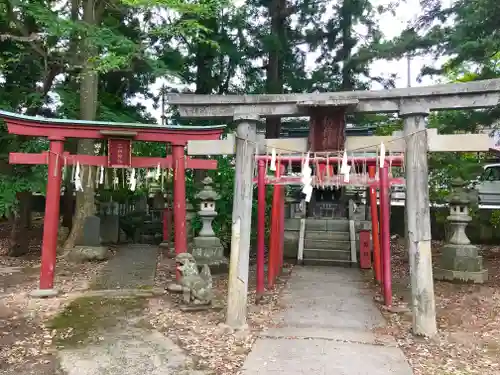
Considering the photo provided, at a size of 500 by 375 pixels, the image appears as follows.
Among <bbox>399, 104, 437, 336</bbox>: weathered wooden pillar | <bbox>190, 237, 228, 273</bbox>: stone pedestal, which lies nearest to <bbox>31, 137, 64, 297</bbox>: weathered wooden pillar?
<bbox>190, 237, 228, 273</bbox>: stone pedestal

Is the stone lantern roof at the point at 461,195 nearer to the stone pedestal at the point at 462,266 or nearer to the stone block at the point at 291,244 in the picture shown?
the stone pedestal at the point at 462,266

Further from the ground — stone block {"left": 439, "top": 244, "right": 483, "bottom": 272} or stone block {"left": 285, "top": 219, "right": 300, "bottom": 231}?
stone block {"left": 285, "top": 219, "right": 300, "bottom": 231}

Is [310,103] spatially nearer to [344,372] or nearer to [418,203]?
[418,203]

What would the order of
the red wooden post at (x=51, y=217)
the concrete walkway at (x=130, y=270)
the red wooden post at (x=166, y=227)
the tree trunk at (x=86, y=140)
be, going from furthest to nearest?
the red wooden post at (x=166, y=227), the tree trunk at (x=86, y=140), the concrete walkway at (x=130, y=270), the red wooden post at (x=51, y=217)

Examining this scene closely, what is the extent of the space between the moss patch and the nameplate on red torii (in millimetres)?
2957

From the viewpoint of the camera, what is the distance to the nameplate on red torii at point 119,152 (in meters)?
9.44

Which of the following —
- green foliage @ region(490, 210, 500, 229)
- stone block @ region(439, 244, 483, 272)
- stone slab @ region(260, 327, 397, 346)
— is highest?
green foliage @ region(490, 210, 500, 229)

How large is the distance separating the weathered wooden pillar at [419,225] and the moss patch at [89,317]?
4.86 metres

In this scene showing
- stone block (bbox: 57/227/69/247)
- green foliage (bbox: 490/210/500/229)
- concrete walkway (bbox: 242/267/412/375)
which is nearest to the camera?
concrete walkway (bbox: 242/267/412/375)

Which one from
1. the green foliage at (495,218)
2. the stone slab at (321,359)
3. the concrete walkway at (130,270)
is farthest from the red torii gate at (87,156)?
the green foliage at (495,218)

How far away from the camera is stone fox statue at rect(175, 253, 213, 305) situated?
7.83m

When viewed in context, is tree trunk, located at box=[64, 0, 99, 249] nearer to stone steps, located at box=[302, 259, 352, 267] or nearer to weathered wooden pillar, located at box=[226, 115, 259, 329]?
weathered wooden pillar, located at box=[226, 115, 259, 329]

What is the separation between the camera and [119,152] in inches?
374

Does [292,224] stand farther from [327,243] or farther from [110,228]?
[110,228]
